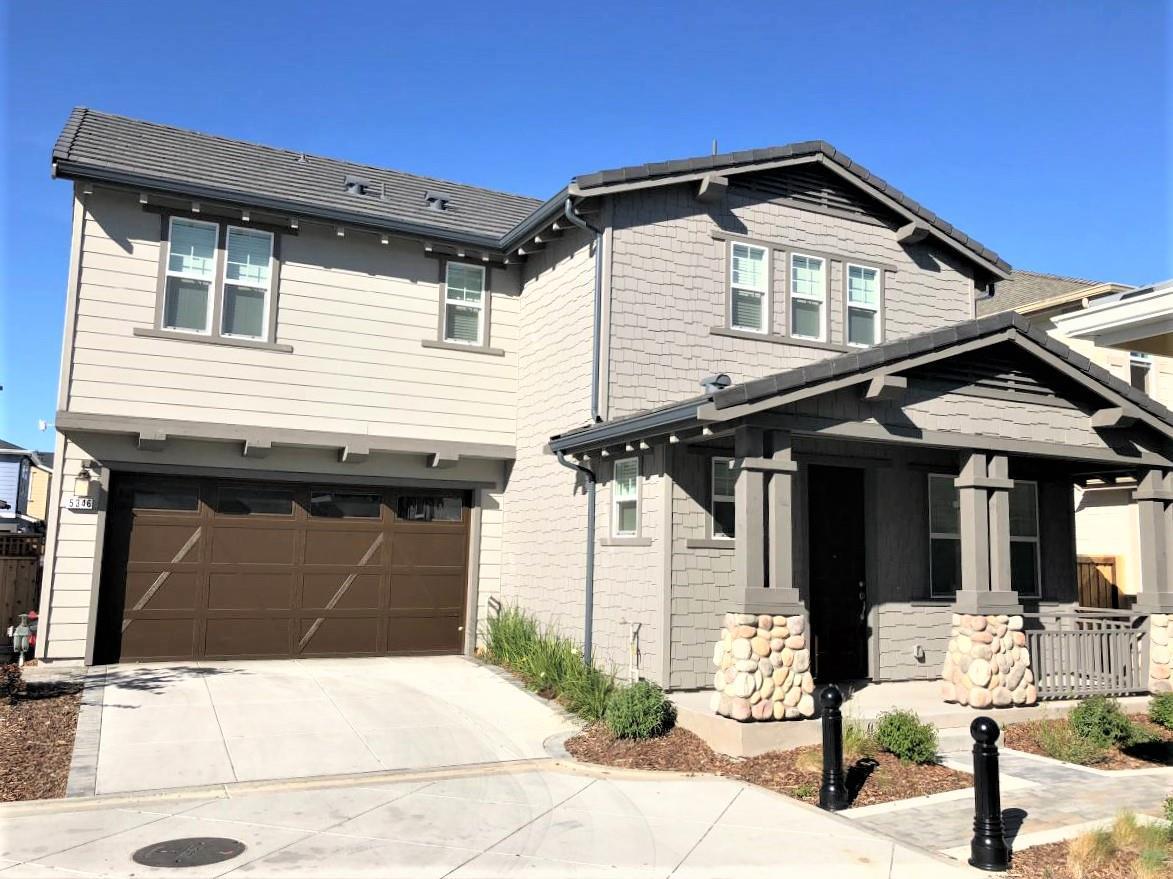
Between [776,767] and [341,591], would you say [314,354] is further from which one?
[776,767]

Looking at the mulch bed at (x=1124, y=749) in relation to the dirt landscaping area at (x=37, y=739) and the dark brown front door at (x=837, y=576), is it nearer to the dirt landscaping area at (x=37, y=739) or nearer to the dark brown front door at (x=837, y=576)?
the dark brown front door at (x=837, y=576)

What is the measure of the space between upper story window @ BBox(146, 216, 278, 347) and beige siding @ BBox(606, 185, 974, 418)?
494 centimetres

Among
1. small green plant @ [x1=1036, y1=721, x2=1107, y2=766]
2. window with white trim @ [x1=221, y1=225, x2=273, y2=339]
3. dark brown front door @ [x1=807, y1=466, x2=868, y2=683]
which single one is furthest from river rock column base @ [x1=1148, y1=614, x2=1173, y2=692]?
window with white trim @ [x1=221, y1=225, x2=273, y2=339]

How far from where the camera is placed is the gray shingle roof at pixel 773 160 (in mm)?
11876

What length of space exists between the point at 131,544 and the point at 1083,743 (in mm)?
11385

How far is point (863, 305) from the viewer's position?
13820 millimetres

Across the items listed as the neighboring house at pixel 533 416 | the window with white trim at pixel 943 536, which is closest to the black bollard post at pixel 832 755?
the neighboring house at pixel 533 416

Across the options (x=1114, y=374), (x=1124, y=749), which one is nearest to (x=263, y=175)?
(x=1124, y=749)

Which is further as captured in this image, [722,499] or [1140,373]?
[1140,373]

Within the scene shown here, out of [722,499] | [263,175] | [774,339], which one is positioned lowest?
[722,499]

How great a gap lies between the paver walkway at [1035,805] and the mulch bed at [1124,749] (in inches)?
11.2

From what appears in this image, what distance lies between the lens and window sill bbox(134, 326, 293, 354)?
12.3 m

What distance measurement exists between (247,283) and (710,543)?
24.0ft

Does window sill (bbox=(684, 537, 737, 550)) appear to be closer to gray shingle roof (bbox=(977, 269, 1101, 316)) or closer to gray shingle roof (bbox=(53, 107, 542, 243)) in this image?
gray shingle roof (bbox=(53, 107, 542, 243))
